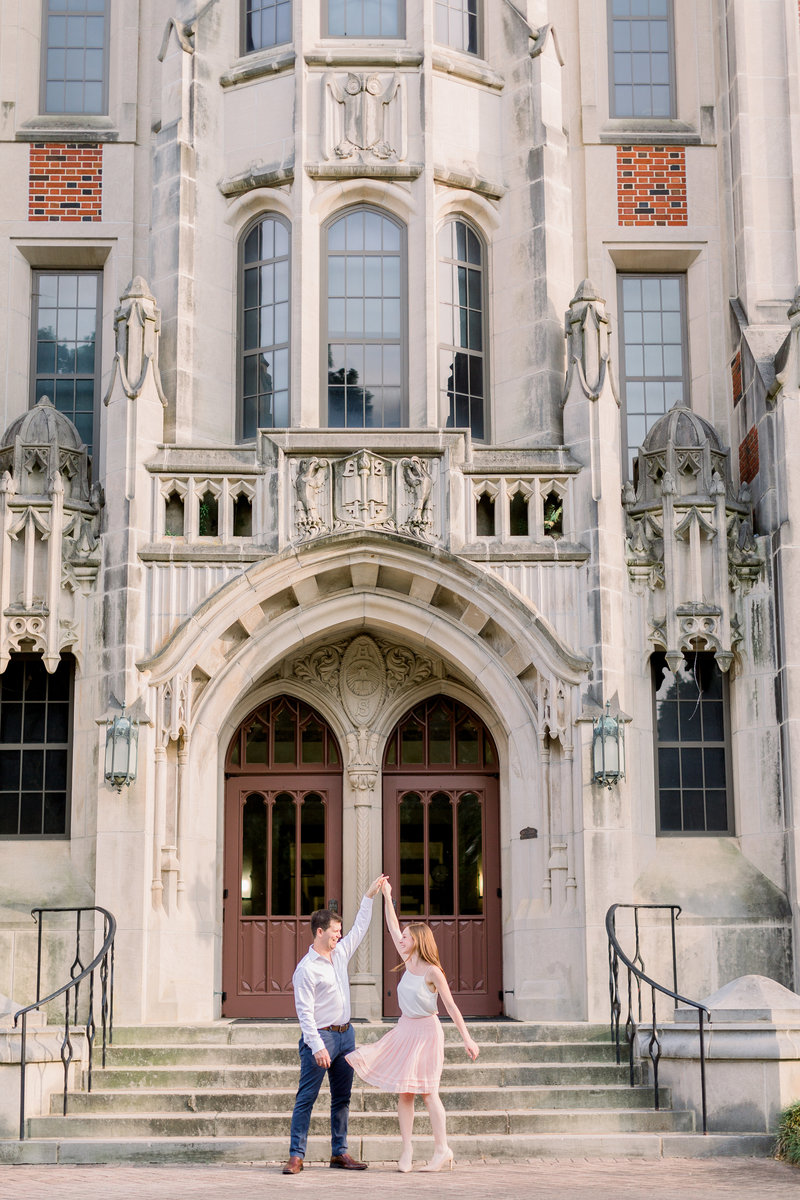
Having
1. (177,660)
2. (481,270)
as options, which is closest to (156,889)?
(177,660)

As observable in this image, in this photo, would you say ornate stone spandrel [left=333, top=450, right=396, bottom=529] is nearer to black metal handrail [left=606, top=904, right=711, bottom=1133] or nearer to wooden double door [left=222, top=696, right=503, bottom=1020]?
wooden double door [left=222, top=696, right=503, bottom=1020]

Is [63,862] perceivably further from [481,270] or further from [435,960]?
[481,270]

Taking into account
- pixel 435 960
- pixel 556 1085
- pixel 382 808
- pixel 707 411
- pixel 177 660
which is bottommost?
pixel 556 1085

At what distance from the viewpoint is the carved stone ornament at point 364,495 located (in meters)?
14.9

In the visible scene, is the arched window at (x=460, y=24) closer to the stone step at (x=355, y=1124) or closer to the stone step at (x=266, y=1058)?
the stone step at (x=266, y=1058)

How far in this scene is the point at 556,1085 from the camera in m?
12.4

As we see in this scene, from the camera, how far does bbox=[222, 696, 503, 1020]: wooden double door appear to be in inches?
612

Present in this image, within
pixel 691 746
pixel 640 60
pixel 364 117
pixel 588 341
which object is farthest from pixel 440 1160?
pixel 640 60

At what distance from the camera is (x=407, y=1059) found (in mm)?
10312

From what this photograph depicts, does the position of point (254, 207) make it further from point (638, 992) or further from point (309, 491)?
point (638, 992)

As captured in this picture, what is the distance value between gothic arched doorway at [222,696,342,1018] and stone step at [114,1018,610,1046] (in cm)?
207

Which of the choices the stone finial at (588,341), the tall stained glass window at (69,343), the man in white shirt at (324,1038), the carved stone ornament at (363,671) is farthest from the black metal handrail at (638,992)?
the tall stained glass window at (69,343)

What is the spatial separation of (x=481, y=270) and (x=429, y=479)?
106 inches

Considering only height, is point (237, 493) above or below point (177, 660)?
above
